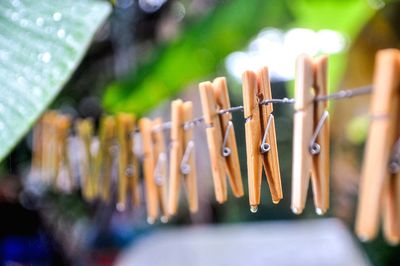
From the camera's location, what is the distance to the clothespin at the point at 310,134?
206mm

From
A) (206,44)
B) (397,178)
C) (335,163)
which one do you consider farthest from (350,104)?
(397,178)

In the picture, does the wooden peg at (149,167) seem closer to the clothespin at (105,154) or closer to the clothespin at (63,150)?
the clothespin at (105,154)

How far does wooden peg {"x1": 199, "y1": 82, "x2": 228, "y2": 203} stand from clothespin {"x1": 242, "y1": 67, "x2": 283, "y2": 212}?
0.03 m

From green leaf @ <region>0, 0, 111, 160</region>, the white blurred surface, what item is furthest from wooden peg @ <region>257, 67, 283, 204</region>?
the white blurred surface

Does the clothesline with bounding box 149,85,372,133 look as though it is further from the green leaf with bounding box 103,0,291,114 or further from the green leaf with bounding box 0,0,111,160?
the green leaf with bounding box 103,0,291,114

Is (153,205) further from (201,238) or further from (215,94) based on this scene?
(201,238)

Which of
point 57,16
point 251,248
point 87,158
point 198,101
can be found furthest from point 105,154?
point 251,248

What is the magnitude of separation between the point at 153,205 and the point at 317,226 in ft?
3.70

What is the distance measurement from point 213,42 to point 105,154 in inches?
13.8

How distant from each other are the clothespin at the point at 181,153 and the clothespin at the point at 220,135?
0.12 feet

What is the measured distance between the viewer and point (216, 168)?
254mm

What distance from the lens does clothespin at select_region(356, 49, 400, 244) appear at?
0.17 m

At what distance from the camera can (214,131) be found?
25 cm

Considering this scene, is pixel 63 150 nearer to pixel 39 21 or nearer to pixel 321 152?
pixel 39 21
